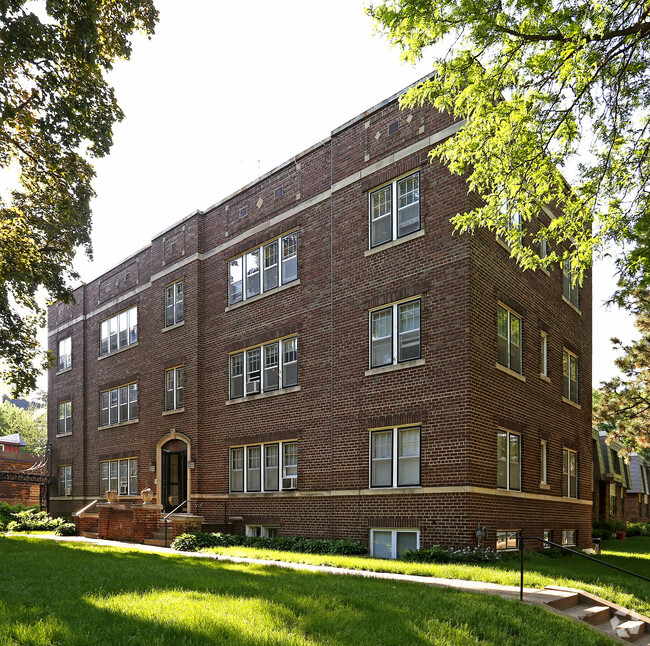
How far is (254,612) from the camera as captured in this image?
826 cm

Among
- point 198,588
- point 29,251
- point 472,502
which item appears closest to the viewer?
point 198,588

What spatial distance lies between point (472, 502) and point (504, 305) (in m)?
5.46

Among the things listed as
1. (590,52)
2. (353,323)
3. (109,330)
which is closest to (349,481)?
(353,323)

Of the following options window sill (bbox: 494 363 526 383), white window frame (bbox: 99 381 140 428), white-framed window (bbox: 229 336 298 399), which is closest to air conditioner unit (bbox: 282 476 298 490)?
white-framed window (bbox: 229 336 298 399)

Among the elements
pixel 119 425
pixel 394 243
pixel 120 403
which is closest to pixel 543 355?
pixel 394 243

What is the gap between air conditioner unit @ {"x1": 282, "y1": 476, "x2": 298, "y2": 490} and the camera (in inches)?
791

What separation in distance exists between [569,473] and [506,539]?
21.4 ft

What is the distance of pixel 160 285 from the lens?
27.3 m

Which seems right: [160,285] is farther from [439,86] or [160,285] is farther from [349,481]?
[439,86]

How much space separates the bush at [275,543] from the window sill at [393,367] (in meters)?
4.33

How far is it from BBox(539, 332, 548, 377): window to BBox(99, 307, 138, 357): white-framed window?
1656 cm

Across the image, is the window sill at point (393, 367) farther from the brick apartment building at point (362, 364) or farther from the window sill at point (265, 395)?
the window sill at point (265, 395)

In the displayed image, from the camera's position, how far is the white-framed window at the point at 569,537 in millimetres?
21966

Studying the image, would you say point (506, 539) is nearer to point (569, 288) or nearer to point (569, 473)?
point (569, 473)
